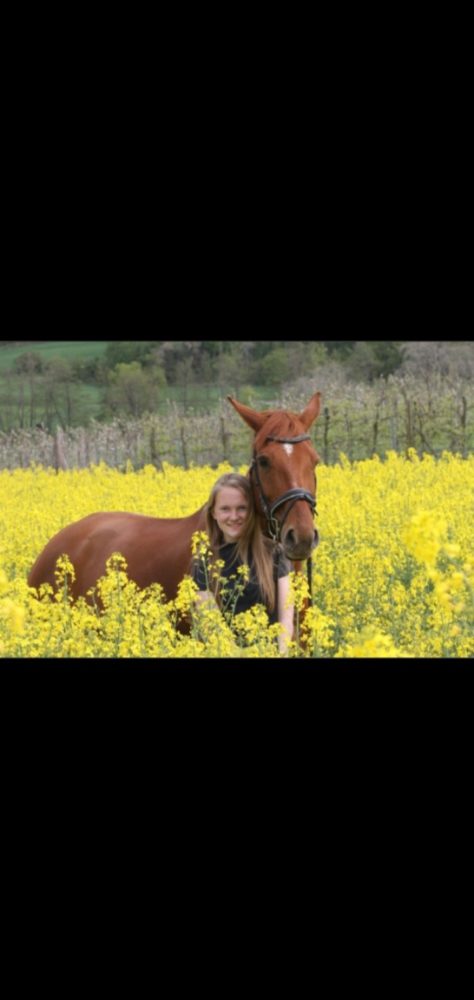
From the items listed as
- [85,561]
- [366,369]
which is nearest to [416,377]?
[366,369]

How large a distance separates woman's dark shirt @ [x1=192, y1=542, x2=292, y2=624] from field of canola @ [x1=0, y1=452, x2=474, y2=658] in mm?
54

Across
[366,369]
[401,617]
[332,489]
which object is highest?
[366,369]

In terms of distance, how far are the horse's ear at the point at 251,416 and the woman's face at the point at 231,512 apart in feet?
0.70

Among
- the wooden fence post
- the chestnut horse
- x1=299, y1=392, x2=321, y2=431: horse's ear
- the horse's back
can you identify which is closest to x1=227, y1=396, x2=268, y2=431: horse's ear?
the chestnut horse

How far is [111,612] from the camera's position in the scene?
6.44 m

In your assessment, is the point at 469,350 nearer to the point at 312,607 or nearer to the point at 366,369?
the point at 366,369

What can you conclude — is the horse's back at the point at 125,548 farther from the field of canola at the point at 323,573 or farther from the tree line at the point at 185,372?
the tree line at the point at 185,372

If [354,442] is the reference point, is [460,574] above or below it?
below

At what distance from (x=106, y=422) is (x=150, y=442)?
0.17 meters

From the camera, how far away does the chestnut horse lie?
6383 mm

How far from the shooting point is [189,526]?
21.4 ft

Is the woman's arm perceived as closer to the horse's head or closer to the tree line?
the horse's head

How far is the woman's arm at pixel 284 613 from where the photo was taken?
628cm

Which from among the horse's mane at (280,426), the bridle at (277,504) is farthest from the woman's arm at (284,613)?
the horse's mane at (280,426)
